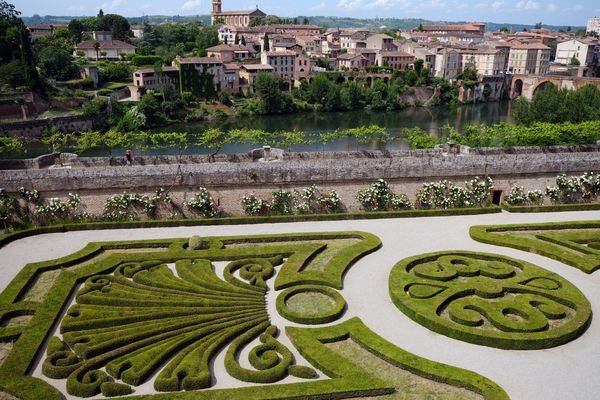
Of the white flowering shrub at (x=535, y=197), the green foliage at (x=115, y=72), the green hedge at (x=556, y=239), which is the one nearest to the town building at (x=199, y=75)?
the green foliage at (x=115, y=72)

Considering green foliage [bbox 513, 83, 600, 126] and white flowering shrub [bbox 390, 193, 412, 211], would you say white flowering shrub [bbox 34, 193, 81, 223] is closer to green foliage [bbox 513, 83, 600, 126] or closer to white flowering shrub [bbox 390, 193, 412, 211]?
white flowering shrub [bbox 390, 193, 412, 211]

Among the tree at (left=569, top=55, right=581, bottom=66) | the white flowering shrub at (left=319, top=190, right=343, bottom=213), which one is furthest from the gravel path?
the tree at (left=569, top=55, right=581, bottom=66)

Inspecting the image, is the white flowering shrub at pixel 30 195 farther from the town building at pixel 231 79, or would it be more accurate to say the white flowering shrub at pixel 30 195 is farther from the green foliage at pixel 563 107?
the town building at pixel 231 79

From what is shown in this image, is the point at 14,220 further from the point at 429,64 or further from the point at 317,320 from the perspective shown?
the point at 429,64

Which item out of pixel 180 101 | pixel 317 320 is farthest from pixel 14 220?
pixel 180 101

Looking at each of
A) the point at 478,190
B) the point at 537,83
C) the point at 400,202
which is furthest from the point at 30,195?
the point at 537,83

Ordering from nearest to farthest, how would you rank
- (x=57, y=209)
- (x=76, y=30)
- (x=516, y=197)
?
1. (x=57, y=209)
2. (x=516, y=197)
3. (x=76, y=30)

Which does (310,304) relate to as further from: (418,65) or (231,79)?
(418,65)
